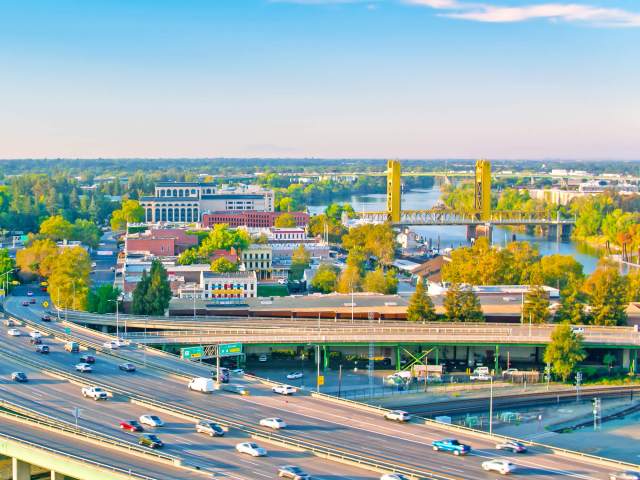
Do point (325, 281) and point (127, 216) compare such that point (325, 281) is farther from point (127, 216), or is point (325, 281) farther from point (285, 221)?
point (127, 216)

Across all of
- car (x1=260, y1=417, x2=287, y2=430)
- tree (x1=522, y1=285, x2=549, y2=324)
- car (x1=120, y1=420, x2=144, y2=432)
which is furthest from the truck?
tree (x1=522, y1=285, x2=549, y2=324)

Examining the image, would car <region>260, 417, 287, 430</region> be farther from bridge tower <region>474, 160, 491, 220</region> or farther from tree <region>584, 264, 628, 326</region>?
bridge tower <region>474, 160, 491, 220</region>

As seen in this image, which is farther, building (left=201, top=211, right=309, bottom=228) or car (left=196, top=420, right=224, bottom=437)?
building (left=201, top=211, right=309, bottom=228)

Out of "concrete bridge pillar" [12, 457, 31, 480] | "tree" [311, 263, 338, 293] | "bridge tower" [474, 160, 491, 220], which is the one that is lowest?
"concrete bridge pillar" [12, 457, 31, 480]

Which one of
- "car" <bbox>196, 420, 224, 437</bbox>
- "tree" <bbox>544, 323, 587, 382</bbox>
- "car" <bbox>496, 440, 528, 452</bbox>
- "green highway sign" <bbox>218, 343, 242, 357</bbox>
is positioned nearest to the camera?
"car" <bbox>496, 440, 528, 452</bbox>

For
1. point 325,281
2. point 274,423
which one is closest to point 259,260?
point 325,281
